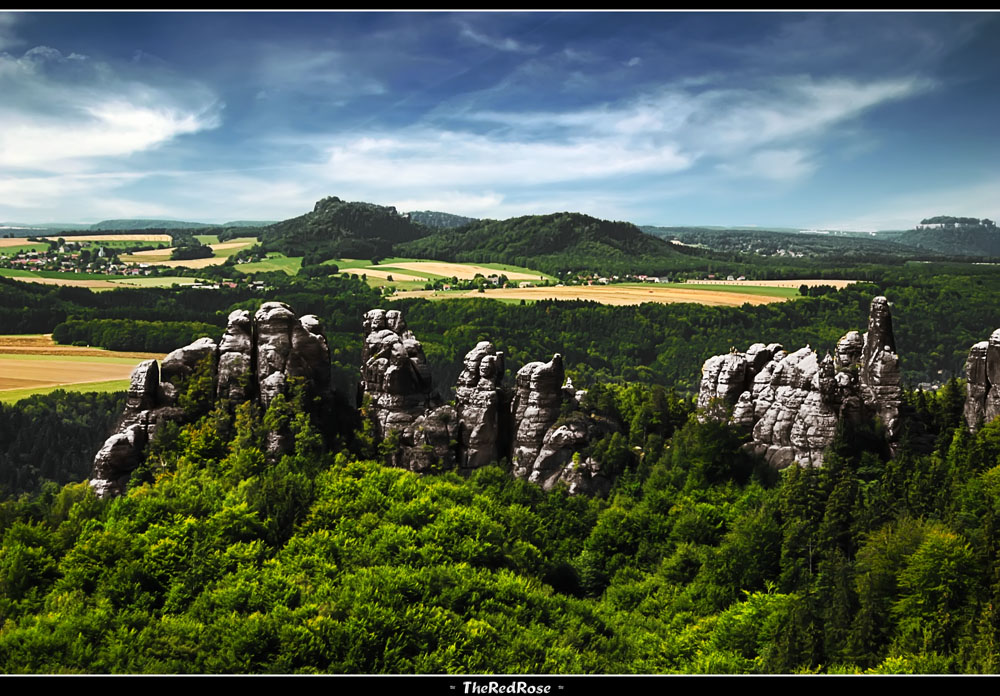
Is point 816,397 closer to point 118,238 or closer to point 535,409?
point 535,409

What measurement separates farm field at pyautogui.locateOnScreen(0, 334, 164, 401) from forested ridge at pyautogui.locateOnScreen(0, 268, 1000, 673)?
19117mm

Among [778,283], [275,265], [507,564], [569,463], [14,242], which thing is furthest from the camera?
[778,283]

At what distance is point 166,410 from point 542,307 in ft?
340

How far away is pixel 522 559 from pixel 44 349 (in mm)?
49373

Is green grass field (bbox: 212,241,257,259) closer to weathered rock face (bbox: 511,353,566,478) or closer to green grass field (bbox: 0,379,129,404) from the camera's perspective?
green grass field (bbox: 0,379,129,404)

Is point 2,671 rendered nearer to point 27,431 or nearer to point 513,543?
point 513,543

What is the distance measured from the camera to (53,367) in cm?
5119

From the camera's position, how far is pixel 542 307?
13350cm

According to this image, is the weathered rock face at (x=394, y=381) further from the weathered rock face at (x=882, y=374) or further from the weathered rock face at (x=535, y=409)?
the weathered rock face at (x=882, y=374)

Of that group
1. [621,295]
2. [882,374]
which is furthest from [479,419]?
[621,295]

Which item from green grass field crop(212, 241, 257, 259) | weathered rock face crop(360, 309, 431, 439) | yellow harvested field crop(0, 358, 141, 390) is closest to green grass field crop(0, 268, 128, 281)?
yellow harvested field crop(0, 358, 141, 390)

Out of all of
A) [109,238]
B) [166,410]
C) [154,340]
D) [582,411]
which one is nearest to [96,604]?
[166,410]

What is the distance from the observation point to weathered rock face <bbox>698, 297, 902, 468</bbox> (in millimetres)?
31266

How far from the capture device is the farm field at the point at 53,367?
151 ft
